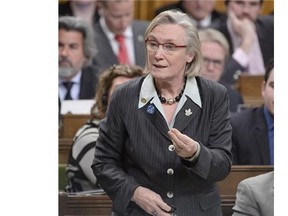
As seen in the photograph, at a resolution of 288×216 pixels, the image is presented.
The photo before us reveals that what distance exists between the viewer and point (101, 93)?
11.6ft

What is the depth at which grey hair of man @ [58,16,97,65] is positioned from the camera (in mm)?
5434

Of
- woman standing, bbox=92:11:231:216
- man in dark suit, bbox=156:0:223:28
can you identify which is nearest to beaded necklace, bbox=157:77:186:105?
woman standing, bbox=92:11:231:216

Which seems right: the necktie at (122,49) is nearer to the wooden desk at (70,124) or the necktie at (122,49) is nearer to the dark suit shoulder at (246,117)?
the wooden desk at (70,124)

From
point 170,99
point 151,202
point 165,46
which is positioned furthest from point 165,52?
point 151,202

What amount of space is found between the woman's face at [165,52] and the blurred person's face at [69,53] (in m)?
3.28

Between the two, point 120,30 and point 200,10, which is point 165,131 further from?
point 200,10

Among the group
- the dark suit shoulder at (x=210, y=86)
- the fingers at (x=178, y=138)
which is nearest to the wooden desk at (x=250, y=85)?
the dark suit shoulder at (x=210, y=86)

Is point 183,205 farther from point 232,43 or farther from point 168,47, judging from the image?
point 232,43

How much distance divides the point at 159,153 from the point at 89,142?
139 centimetres

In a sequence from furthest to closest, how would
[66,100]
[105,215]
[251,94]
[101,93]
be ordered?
[251,94]
[66,100]
[101,93]
[105,215]

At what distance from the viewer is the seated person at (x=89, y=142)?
11.4 feet

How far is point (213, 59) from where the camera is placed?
530 cm
